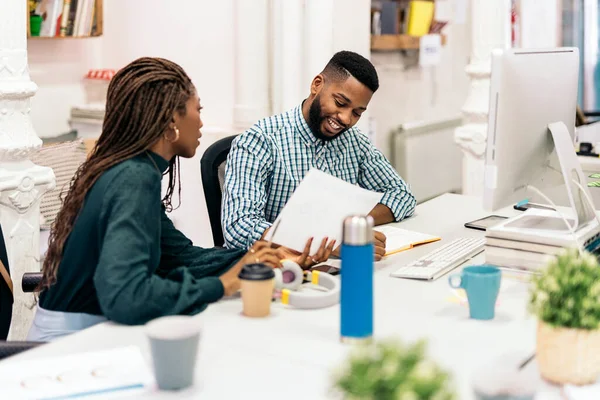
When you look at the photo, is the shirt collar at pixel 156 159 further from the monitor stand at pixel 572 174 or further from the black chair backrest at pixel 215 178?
the monitor stand at pixel 572 174

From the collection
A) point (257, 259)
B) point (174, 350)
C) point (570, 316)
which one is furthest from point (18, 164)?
point (570, 316)

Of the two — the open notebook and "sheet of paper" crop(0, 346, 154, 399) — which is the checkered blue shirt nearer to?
the open notebook

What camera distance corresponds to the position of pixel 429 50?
4727mm

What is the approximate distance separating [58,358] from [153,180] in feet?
1.27

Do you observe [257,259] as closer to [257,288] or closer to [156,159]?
[257,288]

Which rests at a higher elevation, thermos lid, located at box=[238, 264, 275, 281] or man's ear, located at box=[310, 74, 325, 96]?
man's ear, located at box=[310, 74, 325, 96]

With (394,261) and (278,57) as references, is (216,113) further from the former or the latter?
(394,261)

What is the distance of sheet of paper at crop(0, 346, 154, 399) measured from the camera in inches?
50.7

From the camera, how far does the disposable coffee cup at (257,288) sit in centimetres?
160

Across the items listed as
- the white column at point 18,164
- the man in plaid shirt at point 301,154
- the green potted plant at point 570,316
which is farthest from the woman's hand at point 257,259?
the white column at point 18,164

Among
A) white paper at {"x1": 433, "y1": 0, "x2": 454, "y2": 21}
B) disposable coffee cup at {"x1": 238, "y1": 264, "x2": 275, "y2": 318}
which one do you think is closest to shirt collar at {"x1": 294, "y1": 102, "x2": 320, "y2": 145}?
disposable coffee cup at {"x1": 238, "y1": 264, "x2": 275, "y2": 318}

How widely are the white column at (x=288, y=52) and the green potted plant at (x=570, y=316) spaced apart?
232 cm

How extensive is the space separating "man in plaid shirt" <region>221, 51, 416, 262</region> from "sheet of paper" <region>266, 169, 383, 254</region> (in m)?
0.30

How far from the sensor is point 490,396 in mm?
1080
